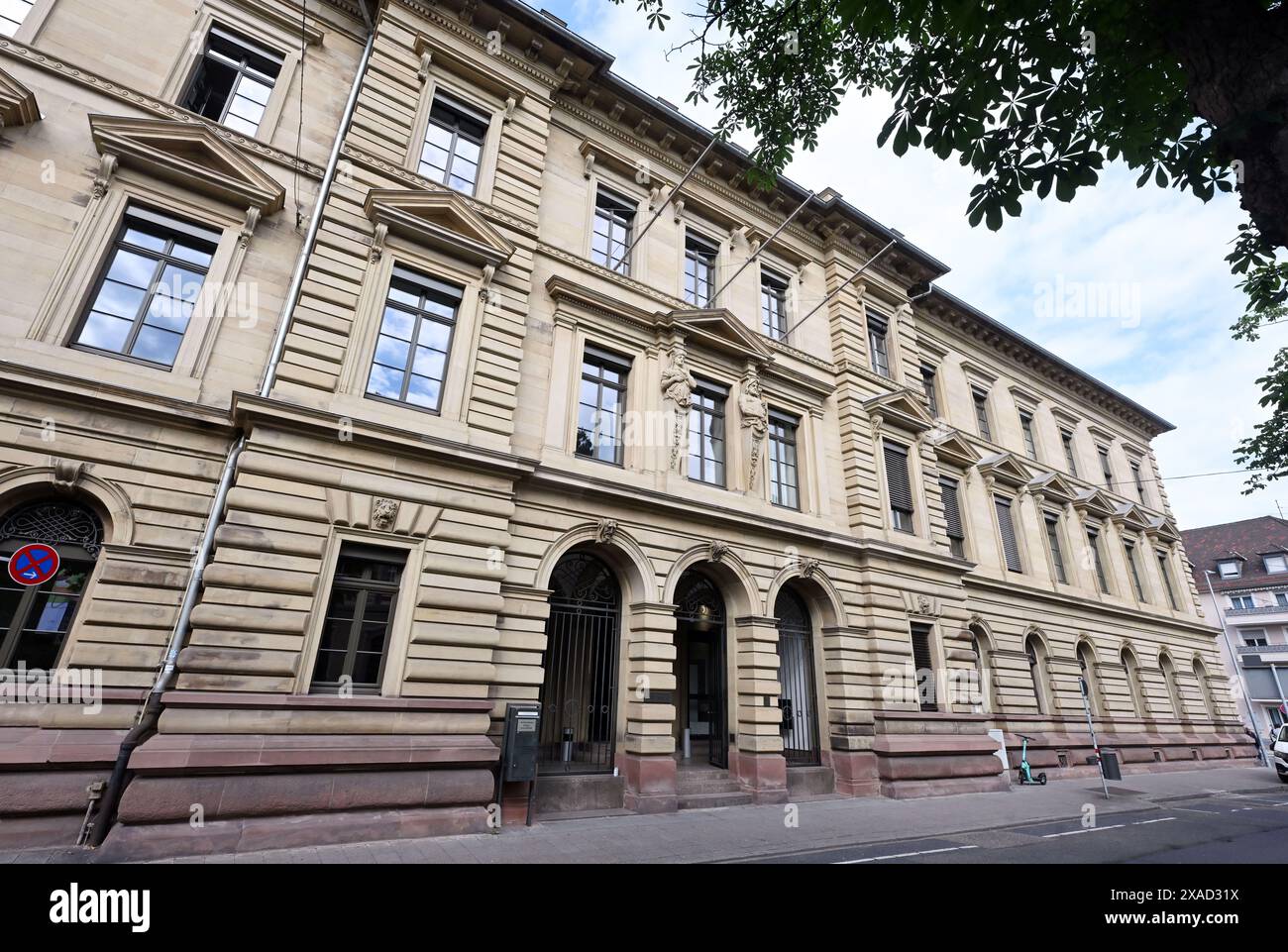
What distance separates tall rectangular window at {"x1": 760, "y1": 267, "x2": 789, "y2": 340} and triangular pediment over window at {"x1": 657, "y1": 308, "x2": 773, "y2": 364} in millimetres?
2060

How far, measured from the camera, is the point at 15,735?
6.93 meters

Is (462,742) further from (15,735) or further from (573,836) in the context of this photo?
(15,735)

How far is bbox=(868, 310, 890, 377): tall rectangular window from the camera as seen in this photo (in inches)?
746

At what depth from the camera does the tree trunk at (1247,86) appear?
4055 mm

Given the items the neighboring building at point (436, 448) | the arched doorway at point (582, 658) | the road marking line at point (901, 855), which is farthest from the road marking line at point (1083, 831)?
the arched doorway at point (582, 658)

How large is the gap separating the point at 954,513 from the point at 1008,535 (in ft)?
10.6

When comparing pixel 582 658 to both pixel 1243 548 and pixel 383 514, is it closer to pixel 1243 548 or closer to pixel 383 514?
pixel 383 514

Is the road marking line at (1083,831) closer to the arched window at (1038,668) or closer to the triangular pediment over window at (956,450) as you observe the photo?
the arched window at (1038,668)

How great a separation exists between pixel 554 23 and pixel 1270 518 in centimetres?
6347

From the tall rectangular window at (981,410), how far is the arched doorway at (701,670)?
15.4 metres

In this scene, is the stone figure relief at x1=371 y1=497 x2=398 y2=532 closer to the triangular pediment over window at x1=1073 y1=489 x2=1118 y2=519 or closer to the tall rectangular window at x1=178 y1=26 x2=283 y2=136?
the tall rectangular window at x1=178 y1=26 x2=283 y2=136

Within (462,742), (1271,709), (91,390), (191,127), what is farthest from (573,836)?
(1271,709)

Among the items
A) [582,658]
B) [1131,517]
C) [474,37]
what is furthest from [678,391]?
[1131,517]

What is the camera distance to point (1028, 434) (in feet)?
83.0
